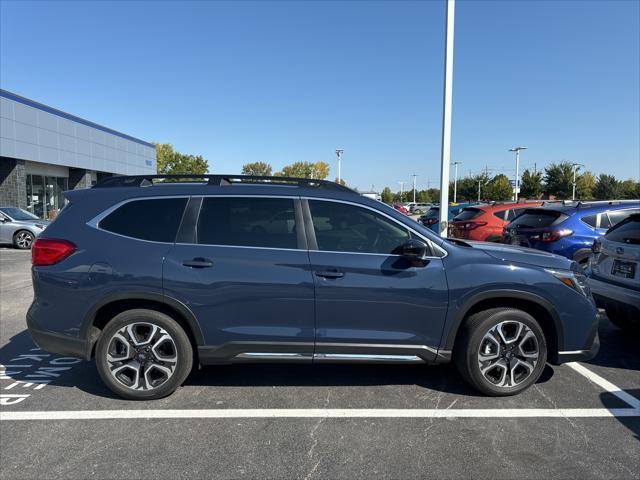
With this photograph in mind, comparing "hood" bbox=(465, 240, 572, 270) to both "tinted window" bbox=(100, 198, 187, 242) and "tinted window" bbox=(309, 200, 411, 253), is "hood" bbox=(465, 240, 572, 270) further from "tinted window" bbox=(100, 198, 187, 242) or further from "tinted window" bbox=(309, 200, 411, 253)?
"tinted window" bbox=(100, 198, 187, 242)

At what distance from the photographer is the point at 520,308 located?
390 cm

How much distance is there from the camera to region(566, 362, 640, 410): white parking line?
378 centimetres

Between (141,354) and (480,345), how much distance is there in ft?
9.21

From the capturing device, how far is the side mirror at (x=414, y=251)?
11.7 ft

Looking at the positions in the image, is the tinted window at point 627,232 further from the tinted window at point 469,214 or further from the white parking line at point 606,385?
the tinted window at point 469,214

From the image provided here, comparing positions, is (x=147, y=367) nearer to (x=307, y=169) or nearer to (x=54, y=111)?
(x=54, y=111)

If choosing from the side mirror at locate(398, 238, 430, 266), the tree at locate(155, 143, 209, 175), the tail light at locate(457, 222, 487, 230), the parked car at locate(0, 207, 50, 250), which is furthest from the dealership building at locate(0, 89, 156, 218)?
the tree at locate(155, 143, 209, 175)

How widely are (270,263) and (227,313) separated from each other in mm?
533

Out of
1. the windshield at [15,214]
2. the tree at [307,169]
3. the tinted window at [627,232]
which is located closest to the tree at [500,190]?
the tree at [307,169]

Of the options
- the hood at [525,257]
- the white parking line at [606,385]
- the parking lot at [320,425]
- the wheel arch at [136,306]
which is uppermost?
the hood at [525,257]

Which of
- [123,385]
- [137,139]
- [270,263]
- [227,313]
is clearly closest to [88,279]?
[123,385]

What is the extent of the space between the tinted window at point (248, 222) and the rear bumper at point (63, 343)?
4.21 ft

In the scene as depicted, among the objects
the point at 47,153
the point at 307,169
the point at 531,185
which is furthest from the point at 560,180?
the point at 47,153

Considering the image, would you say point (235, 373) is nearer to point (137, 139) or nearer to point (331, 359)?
point (331, 359)
